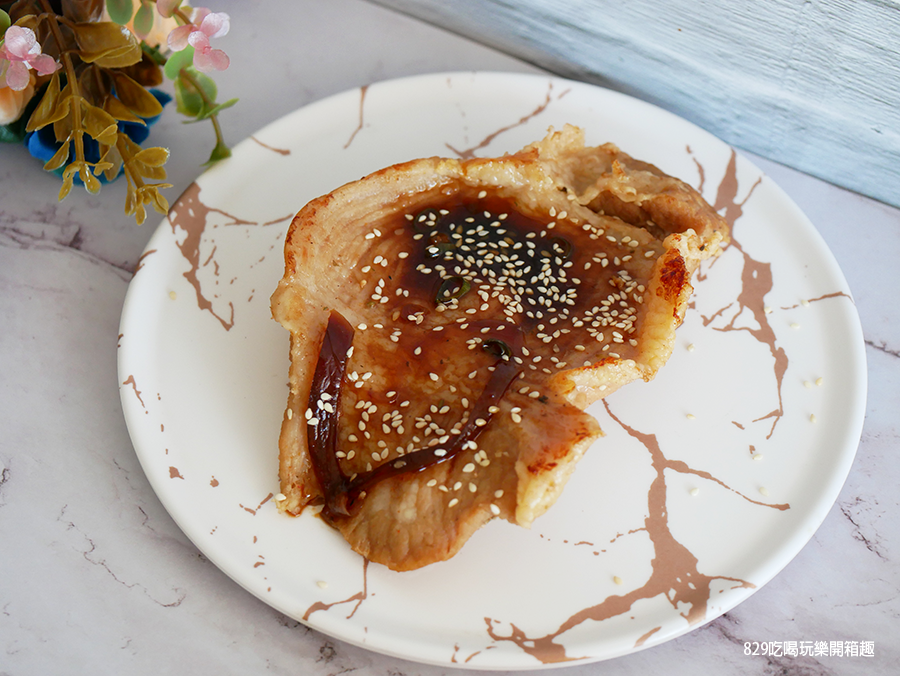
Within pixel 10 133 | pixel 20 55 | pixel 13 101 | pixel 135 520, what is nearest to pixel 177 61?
pixel 20 55

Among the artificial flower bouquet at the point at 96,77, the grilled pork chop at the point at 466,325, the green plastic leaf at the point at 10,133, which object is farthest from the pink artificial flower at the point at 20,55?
the grilled pork chop at the point at 466,325

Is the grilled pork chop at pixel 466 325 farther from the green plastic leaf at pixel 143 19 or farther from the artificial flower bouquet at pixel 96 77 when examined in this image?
the green plastic leaf at pixel 143 19

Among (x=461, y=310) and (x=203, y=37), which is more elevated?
(x=203, y=37)

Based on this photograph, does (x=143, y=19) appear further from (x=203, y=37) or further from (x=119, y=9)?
(x=203, y=37)

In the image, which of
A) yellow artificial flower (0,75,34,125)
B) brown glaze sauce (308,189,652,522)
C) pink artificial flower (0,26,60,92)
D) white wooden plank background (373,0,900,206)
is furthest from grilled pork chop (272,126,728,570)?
yellow artificial flower (0,75,34,125)

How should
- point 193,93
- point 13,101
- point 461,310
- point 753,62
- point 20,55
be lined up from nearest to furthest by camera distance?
point 20,55
point 461,310
point 13,101
point 193,93
point 753,62

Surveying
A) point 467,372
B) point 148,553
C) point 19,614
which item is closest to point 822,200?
point 467,372

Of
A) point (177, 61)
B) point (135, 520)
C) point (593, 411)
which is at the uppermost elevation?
point (177, 61)
